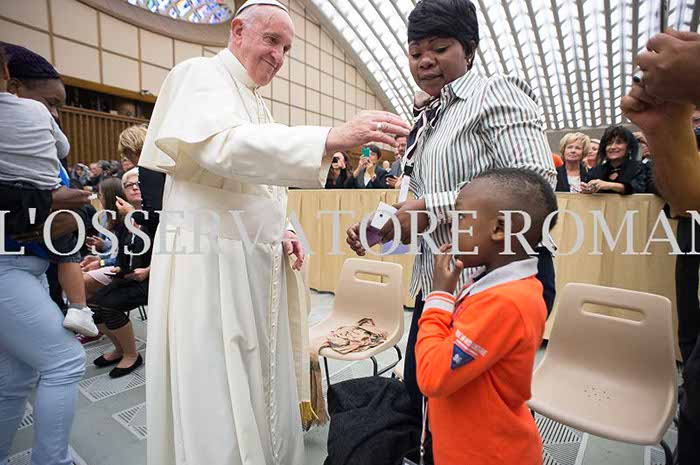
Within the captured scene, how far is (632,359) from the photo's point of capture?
5.33 ft

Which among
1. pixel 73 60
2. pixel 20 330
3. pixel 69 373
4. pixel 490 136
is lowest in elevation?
pixel 69 373

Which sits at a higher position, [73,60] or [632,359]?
[73,60]

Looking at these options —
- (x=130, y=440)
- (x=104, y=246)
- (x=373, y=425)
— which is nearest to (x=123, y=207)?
(x=104, y=246)

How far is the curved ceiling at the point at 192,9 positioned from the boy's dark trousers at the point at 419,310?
12761 millimetres

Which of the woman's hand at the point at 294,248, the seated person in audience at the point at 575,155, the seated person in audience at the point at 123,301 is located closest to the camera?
the woman's hand at the point at 294,248

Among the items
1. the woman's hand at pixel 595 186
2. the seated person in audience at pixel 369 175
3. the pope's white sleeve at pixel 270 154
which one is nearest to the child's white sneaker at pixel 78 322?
the pope's white sleeve at pixel 270 154

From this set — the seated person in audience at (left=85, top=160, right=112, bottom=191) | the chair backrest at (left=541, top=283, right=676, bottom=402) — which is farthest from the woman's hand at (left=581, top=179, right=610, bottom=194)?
the seated person in audience at (left=85, top=160, right=112, bottom=191)

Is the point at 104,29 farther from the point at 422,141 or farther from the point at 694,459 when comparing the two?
the point at 694,459

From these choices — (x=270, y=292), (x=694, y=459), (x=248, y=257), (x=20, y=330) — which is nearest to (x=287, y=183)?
(x=248, y=257)

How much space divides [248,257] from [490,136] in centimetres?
84

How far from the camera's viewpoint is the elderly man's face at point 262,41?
127 cm

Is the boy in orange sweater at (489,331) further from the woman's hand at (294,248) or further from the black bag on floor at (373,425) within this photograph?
the woman's hand at (294,248)

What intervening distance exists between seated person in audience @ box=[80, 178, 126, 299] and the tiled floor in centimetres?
77

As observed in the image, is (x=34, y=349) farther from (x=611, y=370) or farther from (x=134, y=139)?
(x=611, y=370)
